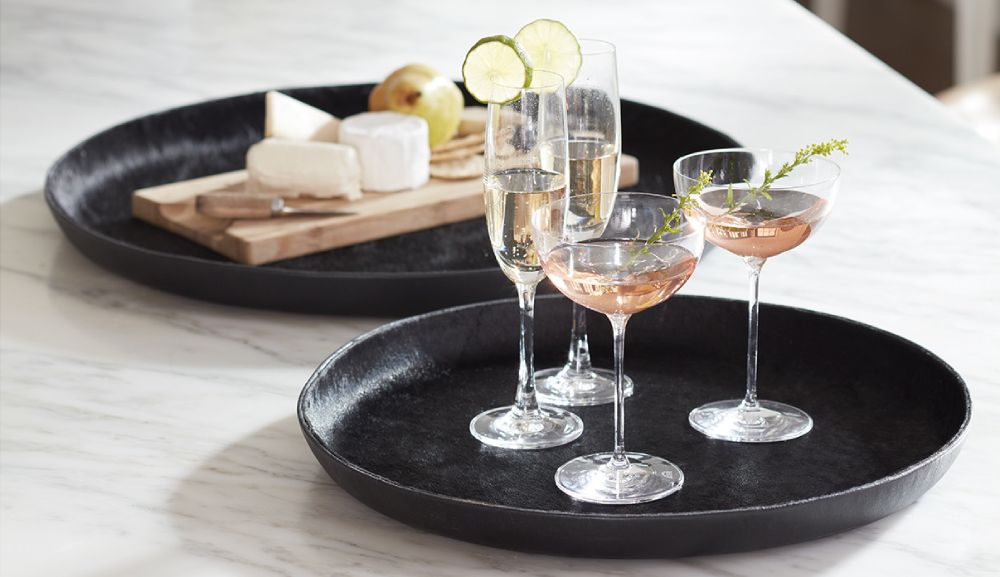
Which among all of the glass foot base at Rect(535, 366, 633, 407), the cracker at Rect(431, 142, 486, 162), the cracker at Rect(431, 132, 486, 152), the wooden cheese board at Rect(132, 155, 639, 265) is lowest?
the glass foot base at Rect(535, 366, 633, 407)

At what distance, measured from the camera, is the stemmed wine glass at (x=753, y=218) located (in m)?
1.25

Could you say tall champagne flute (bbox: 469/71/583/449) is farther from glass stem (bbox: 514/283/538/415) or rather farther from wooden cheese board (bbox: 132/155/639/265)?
wooden cheese board (bbox: 132/155/639/265)

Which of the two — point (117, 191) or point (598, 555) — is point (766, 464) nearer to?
point (598, 555)

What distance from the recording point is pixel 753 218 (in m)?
1.25

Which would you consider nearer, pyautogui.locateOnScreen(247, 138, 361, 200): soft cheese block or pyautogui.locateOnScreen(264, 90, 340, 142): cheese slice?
pyautogui.locateOnScreen(247, 138, 361, 200): soft cheese block

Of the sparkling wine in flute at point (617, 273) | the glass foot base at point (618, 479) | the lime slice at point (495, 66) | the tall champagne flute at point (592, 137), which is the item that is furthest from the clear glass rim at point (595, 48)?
the glass foot base at point (618, 479)

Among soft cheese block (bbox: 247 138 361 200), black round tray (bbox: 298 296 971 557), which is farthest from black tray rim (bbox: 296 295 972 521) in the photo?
soft cheese block (bbox: 247 138 361 200)

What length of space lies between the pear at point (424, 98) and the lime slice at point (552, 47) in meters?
0.76

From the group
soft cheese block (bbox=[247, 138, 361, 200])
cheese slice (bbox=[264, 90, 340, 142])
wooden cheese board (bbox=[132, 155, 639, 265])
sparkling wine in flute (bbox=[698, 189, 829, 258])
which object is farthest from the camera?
cheese slice (bbox=[264, 90, 340, 142])

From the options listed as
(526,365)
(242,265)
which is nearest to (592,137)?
(526,365)

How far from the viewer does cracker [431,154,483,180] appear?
2.02m

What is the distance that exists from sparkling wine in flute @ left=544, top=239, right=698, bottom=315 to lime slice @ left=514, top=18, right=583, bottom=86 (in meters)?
0.28

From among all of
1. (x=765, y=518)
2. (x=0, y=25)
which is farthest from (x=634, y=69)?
(x=765, y=518)

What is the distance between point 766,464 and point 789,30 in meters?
1.92
